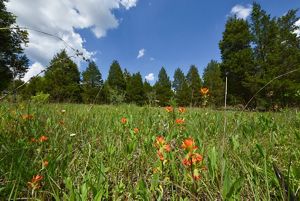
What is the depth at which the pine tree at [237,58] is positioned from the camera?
27500mm

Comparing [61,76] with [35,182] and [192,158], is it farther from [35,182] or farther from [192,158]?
[192,158]

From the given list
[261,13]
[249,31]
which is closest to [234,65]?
[249,31]

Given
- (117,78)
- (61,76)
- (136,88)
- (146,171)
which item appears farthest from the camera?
(117,78)

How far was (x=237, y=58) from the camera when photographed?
2792 centimetres

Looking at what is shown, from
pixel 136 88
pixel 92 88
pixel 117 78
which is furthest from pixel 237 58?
pixel 117 78

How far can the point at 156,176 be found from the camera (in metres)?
1.47

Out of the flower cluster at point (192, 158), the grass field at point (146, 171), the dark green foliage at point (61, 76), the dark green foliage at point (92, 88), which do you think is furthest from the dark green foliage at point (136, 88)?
the flower cluster at point (192, 158)

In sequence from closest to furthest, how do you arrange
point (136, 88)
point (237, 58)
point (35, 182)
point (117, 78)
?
point (35, 182)
point (237, 58)
point (136, 88)
point (117, 78)

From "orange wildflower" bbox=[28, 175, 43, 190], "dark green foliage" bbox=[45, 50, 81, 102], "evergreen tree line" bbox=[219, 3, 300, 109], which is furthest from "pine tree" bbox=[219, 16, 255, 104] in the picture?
"orange wildflower" bbox=[28, 175, 43, 190]

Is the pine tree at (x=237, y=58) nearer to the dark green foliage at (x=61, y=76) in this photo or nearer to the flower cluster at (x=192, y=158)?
the dark green foliage at (x=61, y=76)

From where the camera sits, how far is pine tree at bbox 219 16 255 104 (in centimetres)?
2750

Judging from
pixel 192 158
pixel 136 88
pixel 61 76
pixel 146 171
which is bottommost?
pixel 146 171

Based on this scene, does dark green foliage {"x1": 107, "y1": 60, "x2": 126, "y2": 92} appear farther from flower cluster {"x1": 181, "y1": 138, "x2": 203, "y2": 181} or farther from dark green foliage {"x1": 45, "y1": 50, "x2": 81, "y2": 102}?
flower cluster {"x1": 181, "y1": 138, "x2": 203, "y2": 181}

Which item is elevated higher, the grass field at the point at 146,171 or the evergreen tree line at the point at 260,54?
the evergreen tree line at the point at 260,54
